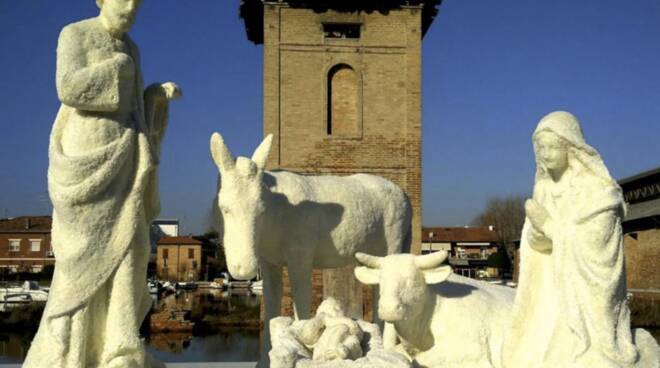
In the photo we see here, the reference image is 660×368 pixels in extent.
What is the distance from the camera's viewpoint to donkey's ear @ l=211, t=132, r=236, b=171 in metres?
4.35

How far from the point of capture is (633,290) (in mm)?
27094

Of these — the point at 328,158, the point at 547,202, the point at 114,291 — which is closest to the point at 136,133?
the point at 114,291

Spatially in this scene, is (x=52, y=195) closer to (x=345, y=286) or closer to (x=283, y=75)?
(x=345, y=286)

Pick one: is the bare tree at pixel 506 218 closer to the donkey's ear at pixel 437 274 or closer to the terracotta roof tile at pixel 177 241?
the terracotta roof tile at pixel 177 241

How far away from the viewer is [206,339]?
24750 millimetres

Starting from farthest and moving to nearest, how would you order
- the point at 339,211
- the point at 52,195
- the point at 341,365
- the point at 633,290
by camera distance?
the point at 633,290 → the point at 339,211 → the point at 52,195 → the point at 341,365

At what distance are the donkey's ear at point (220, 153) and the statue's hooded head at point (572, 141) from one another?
1889 millimetres

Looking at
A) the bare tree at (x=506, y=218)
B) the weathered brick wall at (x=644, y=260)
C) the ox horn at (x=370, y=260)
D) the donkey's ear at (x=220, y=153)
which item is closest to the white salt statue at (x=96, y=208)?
the donkey's ear at (x=220, y=153)

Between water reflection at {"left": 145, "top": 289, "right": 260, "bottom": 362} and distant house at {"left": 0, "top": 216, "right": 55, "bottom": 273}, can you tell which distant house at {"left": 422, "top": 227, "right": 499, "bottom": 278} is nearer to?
distant house at {"left": 0, "top": 216, "right": 55, "bottom": 273}

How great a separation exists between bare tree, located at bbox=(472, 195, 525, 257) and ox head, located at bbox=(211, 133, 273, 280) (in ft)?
169

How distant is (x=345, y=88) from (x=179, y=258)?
145ft

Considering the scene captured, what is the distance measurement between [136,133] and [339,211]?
5.51 ft

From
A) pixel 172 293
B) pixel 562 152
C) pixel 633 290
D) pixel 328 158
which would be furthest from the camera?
pixel 172 293

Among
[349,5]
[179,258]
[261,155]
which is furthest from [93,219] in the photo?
[179,258]
